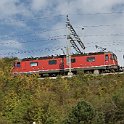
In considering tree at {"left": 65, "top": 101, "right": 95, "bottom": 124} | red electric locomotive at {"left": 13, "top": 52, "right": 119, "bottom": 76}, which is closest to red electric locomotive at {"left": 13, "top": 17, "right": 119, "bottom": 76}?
red electric locomotive at {"left": 13, "top": 52, "right": 119, "bottom": 76}

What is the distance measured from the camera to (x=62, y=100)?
36.8 meters

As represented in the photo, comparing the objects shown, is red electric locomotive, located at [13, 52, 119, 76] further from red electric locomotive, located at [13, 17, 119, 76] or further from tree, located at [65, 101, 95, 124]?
tree, located at [65, 101, 95, 124]

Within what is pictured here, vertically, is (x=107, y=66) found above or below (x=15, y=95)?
above

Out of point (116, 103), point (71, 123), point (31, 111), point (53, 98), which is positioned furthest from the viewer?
point (53, 98)

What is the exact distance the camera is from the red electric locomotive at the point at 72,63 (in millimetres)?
45688

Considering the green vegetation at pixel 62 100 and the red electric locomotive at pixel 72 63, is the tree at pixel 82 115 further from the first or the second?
the red electric locomotive at pixel 72 63

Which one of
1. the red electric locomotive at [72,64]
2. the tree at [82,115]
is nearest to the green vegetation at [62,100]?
the tree at [82,115]

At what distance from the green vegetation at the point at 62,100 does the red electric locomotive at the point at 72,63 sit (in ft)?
10.8

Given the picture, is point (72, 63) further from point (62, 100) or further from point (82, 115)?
point (82, 115)

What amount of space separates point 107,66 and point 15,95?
43.4 feet

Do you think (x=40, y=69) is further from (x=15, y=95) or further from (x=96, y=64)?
(x=15, y=95)

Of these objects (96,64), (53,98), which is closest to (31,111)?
(53,98)

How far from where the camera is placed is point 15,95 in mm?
36812

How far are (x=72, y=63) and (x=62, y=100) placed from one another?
432 inches
